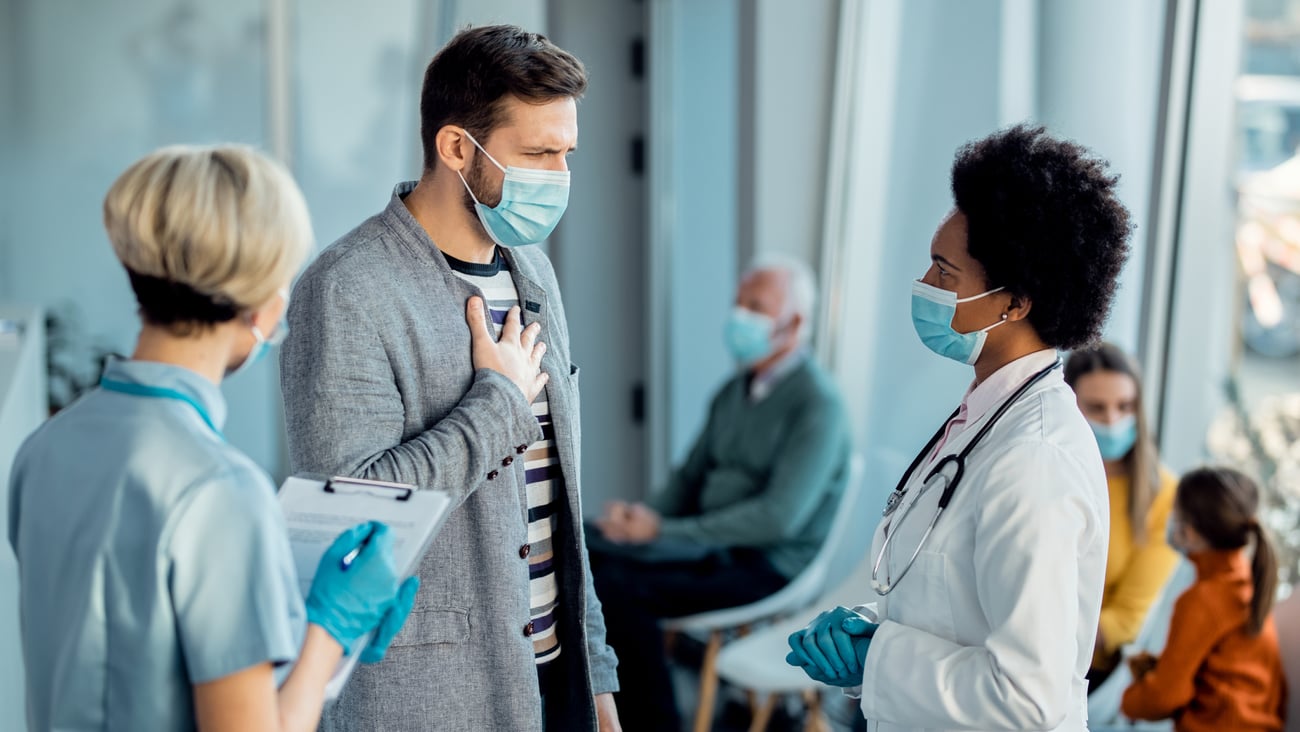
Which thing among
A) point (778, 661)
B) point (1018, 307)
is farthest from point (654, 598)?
point (1018, 307)

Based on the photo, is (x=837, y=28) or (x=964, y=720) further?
(x=837, y=28)

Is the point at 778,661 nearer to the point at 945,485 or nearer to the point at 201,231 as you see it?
the point at 945,485

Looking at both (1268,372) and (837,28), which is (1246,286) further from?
(837,28)

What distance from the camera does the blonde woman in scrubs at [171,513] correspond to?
3.14 feet

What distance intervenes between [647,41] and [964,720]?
3.88 m

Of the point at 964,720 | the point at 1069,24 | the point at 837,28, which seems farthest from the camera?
the point at 837,28

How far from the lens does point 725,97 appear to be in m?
4.55

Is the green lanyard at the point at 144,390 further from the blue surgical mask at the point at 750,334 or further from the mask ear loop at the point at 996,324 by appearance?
the blue surgical mask at the point at 750,334

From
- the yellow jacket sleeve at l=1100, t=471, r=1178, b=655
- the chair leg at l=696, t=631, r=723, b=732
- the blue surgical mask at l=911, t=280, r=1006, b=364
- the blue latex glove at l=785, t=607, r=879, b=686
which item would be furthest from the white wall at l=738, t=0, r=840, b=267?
the blue latex glove at l=785, t=607, r=879, b=686

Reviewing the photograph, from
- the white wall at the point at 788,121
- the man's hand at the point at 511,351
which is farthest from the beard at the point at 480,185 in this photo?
the white wall at the point at 788,121

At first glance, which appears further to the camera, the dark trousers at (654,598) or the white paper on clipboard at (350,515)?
the dark trousers at (654,598)

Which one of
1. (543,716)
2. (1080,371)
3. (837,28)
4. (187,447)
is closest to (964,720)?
(543,716)

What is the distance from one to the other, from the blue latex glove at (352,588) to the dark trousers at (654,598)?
182cm

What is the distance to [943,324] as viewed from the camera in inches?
55.9
